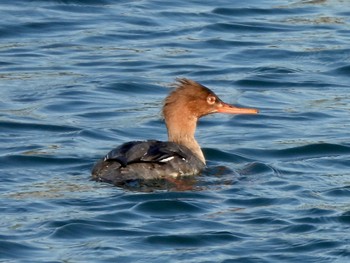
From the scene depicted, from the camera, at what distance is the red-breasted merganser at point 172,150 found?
12148mm

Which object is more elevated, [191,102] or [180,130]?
[191,102]

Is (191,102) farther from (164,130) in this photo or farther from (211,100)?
(164,130)

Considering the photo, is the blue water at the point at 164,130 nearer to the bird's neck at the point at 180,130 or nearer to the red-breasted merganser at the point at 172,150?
the red-breasted merganser at the point at 172,150

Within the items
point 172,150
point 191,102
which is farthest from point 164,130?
point 172,150

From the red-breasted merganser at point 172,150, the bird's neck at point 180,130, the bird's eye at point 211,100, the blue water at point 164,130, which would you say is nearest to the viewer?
the blue water at point 164,130

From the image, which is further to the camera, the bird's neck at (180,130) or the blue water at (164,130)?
the bird's neck at (180,130)

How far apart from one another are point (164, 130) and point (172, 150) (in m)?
2.21

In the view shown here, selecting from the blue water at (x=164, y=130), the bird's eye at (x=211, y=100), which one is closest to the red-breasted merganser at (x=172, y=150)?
the bird's eye at (x=211, y=100)

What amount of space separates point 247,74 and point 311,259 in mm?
7637

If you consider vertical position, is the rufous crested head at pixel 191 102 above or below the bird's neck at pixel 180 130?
above

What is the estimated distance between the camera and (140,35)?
1931 centimetres

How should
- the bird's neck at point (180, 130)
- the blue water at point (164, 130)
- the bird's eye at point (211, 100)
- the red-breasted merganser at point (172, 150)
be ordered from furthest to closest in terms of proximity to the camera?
1. the bird's eye at point (211, 100)
2. the bird's neck at point (180, 130)
3. the red-breasted merganser at point (172, 150)
4. the blue water at point (164, 130)

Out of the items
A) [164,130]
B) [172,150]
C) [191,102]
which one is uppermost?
[191,102]

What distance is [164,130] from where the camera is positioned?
48.7ft
